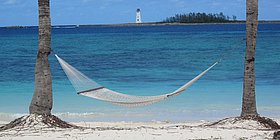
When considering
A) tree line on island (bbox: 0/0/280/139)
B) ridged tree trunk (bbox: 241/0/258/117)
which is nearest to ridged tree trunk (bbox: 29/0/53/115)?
tree line on island (bbox: 0/0/280/139)

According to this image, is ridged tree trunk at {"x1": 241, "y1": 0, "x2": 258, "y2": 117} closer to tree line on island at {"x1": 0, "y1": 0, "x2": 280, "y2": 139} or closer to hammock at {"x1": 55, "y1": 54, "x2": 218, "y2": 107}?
tree line on island at {"x1": 0, "y1": 0, "x2": 280, "y2": 139}

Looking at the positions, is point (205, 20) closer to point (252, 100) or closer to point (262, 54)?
point (262, 54)

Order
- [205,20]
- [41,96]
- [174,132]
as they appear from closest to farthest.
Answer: [174,132]
[41,96]
[205,20]

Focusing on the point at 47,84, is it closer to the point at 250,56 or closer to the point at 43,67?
the point at 43,67

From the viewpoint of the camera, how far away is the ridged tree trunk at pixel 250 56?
6082 mm

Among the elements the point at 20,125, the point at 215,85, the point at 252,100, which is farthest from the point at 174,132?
the point at 215,85

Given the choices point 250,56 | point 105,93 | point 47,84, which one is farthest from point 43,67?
point 250,56

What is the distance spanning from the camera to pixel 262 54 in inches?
883

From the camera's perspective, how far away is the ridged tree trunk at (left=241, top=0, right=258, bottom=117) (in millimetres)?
6082

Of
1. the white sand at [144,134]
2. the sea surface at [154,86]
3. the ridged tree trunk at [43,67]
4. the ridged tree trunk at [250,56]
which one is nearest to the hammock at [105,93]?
the ridged tree trunk at [43,67]

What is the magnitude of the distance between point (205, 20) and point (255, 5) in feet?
260

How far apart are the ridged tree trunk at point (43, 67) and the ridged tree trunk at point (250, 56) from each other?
2.10 metres

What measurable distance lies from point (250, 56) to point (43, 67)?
86.5 inches

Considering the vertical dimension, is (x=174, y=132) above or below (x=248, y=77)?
below
